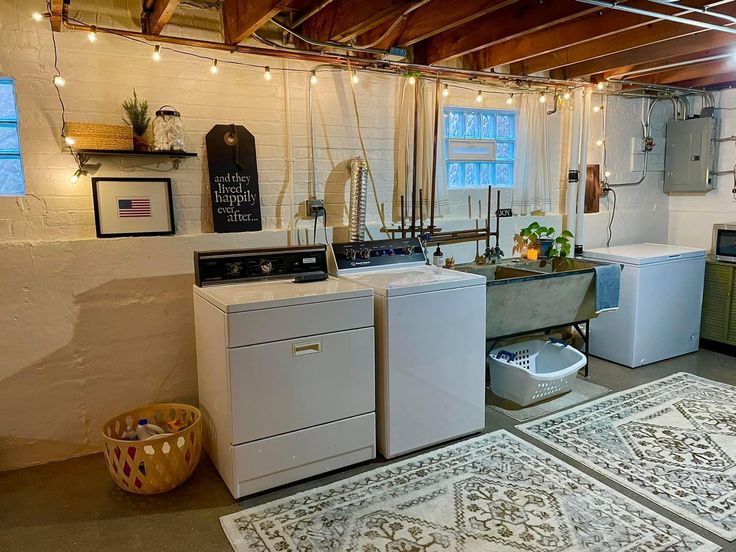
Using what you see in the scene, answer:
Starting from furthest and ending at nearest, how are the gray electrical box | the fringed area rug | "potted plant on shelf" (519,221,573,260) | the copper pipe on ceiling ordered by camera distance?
the gray electrical box → "potted plant on shelf" (519,221,573,260) → the copper pipe on ceiling → the fringed area rug

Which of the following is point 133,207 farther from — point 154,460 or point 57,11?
point 154,460

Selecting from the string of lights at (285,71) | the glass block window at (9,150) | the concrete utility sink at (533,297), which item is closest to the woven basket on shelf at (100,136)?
the string of lights at (285,71)

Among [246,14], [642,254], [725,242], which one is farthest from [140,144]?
[725,242]

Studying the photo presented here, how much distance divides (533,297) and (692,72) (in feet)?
8.22

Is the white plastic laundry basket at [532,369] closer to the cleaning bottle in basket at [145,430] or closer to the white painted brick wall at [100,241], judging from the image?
the white painted brick wall at [100,241]

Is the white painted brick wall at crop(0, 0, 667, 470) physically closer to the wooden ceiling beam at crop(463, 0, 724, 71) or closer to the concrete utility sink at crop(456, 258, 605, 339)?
the wooden ceiling beam at crop(463, 0, 724, 71)

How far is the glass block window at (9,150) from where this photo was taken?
9.01 ft

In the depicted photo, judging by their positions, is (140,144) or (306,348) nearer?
(306,348)

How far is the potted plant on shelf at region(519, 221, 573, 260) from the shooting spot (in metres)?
4.25

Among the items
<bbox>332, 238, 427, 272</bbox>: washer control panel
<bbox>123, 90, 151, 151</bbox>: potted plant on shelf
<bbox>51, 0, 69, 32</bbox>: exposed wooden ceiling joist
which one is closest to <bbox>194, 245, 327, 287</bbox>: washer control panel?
<bbox>332, 238, 427, 272</bbox>: washer control panel

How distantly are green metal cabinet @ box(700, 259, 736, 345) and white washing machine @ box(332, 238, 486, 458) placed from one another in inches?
106

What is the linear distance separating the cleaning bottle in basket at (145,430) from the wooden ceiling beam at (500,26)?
285 centimetres

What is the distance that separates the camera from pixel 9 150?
2.80 m

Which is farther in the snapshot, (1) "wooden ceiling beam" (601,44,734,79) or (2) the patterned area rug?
(1) "wooden ceiling beam" (601,44,734,79)
